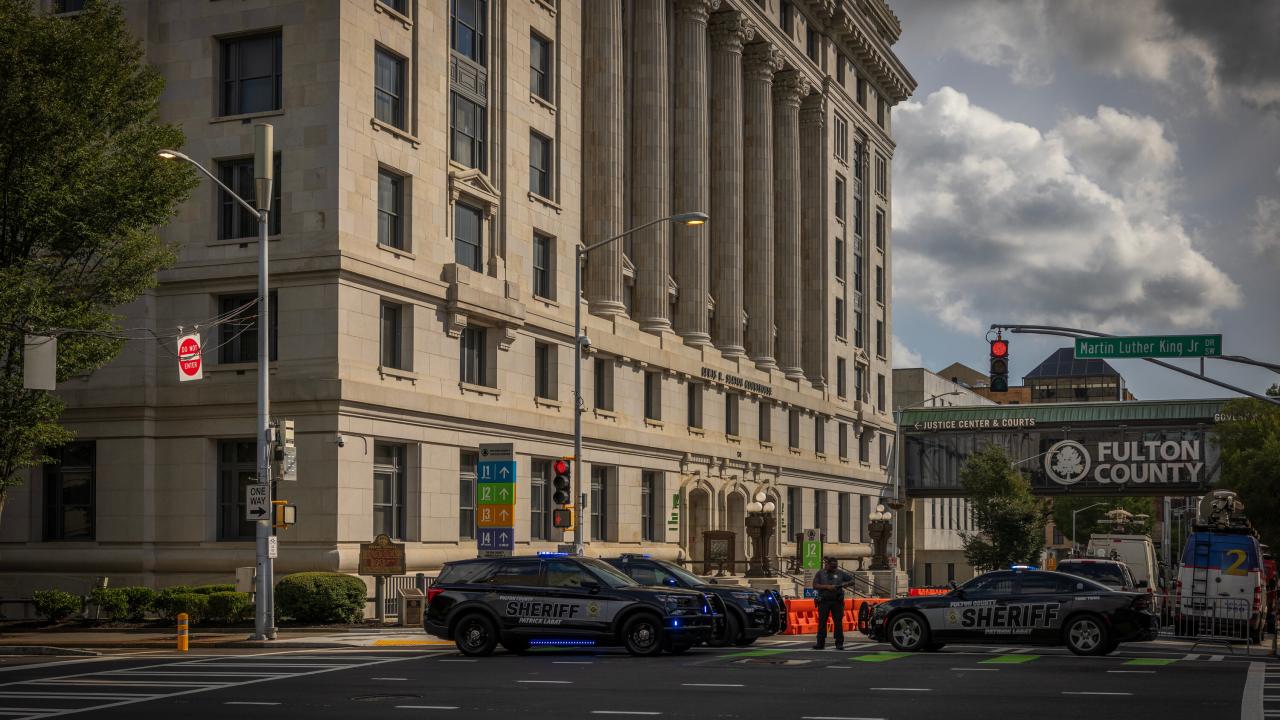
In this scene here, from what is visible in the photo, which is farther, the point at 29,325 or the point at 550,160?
the point at 550,160

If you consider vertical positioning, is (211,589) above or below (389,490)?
below

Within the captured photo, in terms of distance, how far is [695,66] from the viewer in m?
65.5

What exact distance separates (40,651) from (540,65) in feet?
94.6

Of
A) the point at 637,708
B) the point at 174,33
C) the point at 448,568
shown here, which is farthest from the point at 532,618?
the point at 174,33

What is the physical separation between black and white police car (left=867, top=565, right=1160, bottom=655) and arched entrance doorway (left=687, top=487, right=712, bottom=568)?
112ft

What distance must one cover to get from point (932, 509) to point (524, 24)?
75419 millimetres

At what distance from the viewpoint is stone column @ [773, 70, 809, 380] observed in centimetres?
7700

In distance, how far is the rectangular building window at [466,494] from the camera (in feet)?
148

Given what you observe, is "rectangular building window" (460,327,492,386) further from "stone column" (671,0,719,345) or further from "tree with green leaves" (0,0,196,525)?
"stone column" (671,0,719,345)

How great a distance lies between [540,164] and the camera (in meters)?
51.2

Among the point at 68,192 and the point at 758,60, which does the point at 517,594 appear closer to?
the point at 68,192

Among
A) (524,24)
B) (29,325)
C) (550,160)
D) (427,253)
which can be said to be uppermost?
(524,24)

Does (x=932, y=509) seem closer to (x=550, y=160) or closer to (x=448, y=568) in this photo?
(x=550, y=160)

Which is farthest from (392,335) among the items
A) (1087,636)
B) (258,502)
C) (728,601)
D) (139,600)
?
(1087,636)
